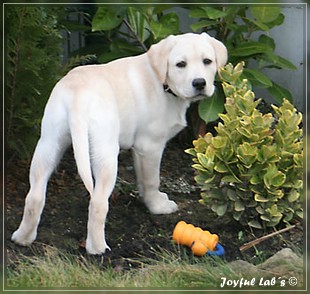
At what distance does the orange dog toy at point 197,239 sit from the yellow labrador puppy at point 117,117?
15.1 inches

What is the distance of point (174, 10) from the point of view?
4.59 m

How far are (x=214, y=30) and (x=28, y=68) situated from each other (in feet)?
4.95

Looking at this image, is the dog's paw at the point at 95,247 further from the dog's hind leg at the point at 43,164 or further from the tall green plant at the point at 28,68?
the tall green plant at the point at 28,68

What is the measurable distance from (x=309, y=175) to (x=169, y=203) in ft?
3.04

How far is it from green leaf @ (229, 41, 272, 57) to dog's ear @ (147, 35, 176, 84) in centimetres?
85

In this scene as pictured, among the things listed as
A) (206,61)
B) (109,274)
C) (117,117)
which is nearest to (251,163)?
(206,61)

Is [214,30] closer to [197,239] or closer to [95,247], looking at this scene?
[197,239]

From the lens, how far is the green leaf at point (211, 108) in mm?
4422

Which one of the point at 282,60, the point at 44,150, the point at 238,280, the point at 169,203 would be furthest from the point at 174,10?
the point at 238,280

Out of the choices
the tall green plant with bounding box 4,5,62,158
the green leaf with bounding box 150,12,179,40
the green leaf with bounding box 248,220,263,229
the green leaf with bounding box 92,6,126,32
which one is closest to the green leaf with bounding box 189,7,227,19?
the green leaf with bounding box 150,12,179,40

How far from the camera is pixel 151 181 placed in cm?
395

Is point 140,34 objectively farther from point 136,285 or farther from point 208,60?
point 136,285

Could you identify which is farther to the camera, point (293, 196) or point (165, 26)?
point (165, 26)

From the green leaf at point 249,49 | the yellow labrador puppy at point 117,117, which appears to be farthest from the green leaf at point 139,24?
the yellow labrador puppy at point 117,117
